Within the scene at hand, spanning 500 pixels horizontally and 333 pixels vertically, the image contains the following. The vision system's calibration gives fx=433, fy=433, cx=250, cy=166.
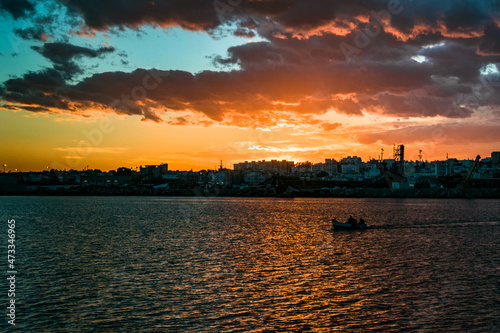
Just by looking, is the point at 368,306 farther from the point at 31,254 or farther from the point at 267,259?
the point at 31,254

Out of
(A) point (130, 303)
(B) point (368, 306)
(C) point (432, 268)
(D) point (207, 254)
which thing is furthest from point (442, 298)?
(D) point (207, 254)

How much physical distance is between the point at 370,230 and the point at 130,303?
133 ft

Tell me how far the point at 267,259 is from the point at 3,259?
18.6 m

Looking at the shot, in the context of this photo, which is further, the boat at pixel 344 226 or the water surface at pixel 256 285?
the boat at pixel 344 226

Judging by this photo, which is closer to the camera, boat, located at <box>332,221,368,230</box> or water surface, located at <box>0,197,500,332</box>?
water surface, located at <box>0,197,500,332</box>

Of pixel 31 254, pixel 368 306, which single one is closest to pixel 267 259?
pixel 368 306

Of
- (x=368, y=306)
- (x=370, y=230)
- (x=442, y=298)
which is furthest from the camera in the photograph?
(x=370, y=230)

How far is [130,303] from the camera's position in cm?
1978

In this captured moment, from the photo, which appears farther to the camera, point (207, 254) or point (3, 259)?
point (207, 254)

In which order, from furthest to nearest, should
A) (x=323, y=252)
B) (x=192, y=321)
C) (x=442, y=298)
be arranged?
(x=323, y=252), (x=442, y=298), (x=192, y=321)

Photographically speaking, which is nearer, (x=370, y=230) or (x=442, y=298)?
(x=442, y=298)

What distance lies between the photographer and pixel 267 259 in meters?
32.3

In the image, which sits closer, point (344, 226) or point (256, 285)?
point (256, 285)

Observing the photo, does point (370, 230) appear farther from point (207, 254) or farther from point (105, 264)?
point (105, 264)
